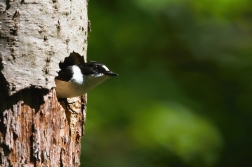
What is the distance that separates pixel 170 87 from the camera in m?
5.76

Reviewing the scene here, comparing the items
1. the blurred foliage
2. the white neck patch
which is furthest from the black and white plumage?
the blurred foliage

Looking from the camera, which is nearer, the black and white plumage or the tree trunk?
the tree trunk

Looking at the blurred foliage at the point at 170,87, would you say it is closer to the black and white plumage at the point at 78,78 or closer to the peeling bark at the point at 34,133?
the black and white plumage at the point at 78,78

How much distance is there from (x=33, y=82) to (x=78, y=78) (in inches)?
22.9

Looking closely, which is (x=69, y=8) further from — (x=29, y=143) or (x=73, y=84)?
(x=29, y=143)

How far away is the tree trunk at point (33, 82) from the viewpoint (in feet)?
9.94

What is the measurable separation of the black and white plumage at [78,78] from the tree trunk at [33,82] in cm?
17

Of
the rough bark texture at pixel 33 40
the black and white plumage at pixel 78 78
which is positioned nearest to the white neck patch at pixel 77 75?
the black and white plumage at pixel 78 78

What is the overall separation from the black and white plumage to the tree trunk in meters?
0.17

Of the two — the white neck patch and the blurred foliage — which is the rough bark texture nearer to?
the white neck patch

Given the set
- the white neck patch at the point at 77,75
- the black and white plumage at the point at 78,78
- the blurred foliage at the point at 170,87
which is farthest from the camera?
the blurred foliage at the point at 170,87

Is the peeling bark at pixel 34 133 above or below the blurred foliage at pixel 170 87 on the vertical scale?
below

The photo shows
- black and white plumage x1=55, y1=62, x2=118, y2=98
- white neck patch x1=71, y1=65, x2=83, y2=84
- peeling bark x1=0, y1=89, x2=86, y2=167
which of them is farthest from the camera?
white neck patch x1=71, y1=65, x2=83, y2=84

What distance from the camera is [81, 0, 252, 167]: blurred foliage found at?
5.43m
